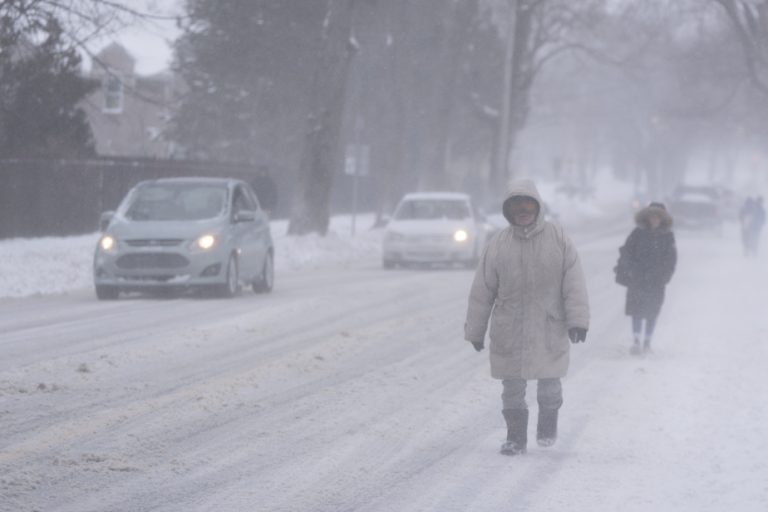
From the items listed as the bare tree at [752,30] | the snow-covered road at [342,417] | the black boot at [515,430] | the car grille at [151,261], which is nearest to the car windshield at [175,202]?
the car grille at [151,261]

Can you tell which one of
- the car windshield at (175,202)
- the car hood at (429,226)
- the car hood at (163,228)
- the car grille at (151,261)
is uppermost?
the car windshield at (175,202)

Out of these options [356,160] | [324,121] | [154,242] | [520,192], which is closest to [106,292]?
[154,242]

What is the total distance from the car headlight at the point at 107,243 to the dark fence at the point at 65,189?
1123 cm

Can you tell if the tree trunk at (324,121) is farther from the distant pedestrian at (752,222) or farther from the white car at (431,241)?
the distant pedestrian at (752,222)

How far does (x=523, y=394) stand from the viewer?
9.30 metres

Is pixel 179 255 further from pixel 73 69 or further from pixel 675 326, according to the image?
pixel 73 69

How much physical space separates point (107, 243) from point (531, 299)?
13.0 meters

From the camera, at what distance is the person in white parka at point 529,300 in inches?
355

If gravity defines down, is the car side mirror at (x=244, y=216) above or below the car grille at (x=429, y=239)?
above

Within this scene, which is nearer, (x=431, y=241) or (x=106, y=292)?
(x=106, y=292)

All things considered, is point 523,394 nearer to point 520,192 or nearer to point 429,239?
point 520,192

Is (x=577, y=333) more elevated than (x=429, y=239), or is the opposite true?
(x=577, y=333)

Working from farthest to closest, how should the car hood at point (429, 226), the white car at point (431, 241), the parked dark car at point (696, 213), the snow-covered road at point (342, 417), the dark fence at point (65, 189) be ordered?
the parked dark car at point (696, 213), the dark fence at point (65, 189), the car hood at point (429, 226), the white car at point (431, 241), the snow-covered road at point (342, 417)

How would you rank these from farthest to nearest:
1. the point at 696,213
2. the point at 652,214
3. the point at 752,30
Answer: the point at 696,213
the point at 752,30
the point at 652,214
